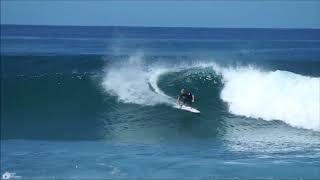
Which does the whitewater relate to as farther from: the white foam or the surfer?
the surfer

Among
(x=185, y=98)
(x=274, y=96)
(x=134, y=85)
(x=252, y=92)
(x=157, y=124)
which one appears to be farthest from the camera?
(x=134, y=85)

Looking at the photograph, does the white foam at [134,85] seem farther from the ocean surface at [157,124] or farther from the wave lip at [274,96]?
the wave lip at [274,96]

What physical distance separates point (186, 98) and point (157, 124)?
1334mm

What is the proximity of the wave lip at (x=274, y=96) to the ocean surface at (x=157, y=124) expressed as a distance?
0.03 meters

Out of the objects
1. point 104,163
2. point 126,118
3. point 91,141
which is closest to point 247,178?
point 104,163

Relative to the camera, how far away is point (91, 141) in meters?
12.7

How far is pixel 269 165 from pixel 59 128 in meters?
6.49

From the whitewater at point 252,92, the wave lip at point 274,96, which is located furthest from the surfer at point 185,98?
the wave lip at point 274,96

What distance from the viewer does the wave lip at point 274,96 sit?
15672 mm

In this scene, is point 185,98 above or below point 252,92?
below

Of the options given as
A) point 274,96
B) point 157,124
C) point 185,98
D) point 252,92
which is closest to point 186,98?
point 185,98

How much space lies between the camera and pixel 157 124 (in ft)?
48.9

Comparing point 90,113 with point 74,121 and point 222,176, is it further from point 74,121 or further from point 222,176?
point 222,176

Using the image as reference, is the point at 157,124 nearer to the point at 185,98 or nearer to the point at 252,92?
the point at 185,98
